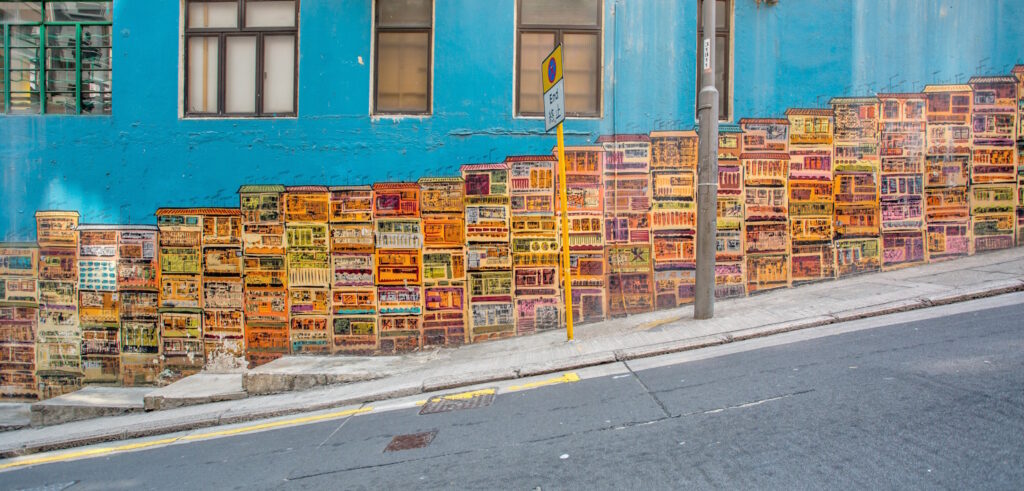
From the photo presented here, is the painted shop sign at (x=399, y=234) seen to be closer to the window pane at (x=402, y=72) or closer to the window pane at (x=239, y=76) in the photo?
the window pane at (x=402, y=72)

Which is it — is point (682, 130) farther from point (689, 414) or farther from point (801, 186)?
point (689, 414)

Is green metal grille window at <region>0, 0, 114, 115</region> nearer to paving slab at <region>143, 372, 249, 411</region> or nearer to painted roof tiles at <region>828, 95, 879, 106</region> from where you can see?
paving slab at <region>143, 372, 249, 411</region>

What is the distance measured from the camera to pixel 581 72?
29.3 feet

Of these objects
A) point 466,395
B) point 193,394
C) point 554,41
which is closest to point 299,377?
point 193,394

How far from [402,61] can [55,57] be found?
5.72 metres

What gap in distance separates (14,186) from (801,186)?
1255 centimetres

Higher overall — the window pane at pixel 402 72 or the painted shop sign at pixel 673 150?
the window pane at pixel 402 72

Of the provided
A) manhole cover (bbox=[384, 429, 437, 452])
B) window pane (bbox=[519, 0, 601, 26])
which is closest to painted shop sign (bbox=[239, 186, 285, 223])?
window pane (bbox=[519, 0, 601, 26])

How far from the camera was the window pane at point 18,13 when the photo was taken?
30.2 ft

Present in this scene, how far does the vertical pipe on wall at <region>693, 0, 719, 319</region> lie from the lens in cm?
764

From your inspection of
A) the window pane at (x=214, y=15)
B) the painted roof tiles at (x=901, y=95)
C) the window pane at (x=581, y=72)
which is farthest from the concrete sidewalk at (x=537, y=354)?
the window pane at (x=214, y=15)

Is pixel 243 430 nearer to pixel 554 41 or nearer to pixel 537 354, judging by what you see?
pixel 537 354

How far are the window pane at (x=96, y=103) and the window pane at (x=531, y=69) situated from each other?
21.8 feet

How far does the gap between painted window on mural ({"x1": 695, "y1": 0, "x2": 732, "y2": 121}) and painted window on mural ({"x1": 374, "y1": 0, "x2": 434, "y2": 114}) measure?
4.28m
